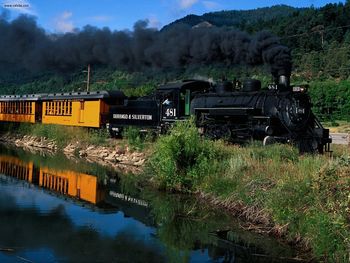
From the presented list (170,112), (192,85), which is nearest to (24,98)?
(170,112)

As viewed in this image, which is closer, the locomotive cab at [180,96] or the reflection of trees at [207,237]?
the reflection of trees at [207,237]

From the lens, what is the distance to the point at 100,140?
25.4 metres

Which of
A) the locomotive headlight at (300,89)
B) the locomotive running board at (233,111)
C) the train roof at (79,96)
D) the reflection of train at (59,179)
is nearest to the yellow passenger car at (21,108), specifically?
the train roof at (79,96)

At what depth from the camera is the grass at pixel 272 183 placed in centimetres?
809

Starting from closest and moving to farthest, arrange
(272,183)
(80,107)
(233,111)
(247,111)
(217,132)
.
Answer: (272,183) < (247,111) < (233,111) < (217,132) < (80,107)

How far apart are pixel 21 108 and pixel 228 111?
25.3 metres

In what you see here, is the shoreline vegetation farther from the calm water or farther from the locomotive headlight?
the locomotive headlight

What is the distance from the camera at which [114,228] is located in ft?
34.4

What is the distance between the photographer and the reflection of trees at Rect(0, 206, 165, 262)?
852 cm

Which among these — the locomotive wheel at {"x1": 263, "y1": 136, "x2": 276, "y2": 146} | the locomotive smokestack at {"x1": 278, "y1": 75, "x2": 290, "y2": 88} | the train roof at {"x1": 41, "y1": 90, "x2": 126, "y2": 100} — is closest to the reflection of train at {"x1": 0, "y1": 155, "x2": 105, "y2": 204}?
the locomotive wheel at {"x1": 263, "y1": 136, "x2": 276, "y2": 146}

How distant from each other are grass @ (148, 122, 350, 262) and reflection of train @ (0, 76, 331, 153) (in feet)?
4.78

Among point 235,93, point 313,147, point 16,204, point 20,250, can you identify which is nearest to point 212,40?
point 235,93

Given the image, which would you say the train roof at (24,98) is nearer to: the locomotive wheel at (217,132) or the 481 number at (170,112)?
the 481 number at (170,112)

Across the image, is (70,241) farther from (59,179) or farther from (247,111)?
(247,111)
